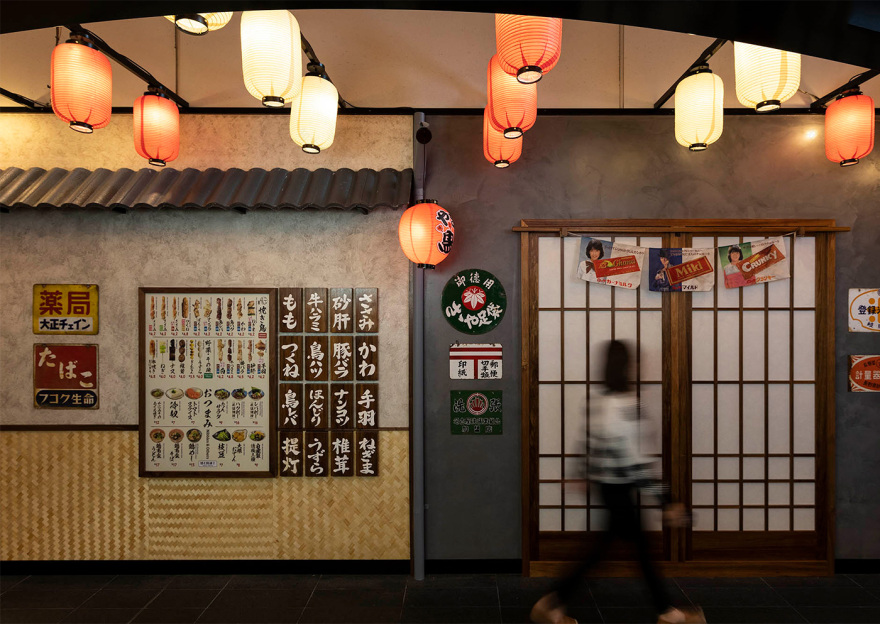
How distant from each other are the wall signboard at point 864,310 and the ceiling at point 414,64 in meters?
1.75

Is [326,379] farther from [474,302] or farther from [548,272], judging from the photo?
[548,272]

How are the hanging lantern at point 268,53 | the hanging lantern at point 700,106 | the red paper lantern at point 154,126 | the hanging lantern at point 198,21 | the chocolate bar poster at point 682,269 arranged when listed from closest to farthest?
1. the hanging lantern at point 198,21
2. the hanging lantern at point 268,53
3. the hanging lantern at point 700,106
4. the red paper lantern at point 154,126
5. the chocolate bar poster at point 682,269

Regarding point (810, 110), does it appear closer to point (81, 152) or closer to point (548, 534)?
point (548, 534)

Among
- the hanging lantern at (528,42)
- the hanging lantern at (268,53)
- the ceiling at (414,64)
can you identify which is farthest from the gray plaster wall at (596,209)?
the hanging lantern at (528,42)

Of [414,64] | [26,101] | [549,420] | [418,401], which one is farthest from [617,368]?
[26,101]

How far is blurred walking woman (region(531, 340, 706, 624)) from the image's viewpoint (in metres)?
3.18

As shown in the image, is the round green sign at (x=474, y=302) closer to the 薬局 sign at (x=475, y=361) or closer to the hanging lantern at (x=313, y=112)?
the 薬局 sign at (x=475, y=361)

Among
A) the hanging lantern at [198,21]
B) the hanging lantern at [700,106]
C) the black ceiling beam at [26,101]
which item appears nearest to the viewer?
the hanging lantern at [198,21]

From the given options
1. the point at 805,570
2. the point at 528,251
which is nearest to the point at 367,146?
the point at 528,251

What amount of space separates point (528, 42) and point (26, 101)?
4.54m

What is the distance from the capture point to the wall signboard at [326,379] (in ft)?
14.2

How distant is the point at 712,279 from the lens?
4.30m

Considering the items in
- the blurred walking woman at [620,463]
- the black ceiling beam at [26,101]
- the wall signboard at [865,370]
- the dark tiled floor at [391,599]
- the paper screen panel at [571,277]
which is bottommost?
the dark tiled floor at [391,599]

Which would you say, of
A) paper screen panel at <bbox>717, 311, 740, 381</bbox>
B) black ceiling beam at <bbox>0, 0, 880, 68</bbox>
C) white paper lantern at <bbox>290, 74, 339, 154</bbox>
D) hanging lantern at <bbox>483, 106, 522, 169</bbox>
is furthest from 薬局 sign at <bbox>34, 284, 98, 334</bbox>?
paper screen panel at <bbox>717, 311, 740, 381</bbox>
